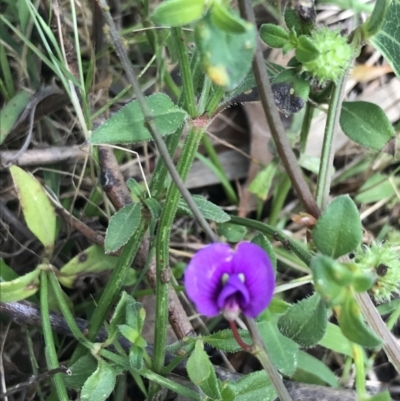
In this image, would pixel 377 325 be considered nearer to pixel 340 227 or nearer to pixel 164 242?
pixel 340 227

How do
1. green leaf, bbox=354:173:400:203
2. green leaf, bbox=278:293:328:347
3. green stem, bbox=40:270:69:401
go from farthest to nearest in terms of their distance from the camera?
green leaf, bbox=354:173:400:203
green stem, bbox=40:270:69:401
green leaf, bbox=278:293:328:347

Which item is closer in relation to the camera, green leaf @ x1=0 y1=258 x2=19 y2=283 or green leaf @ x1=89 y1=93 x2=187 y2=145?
green leaf @ x1=89 y1=93 x2=187 y2=145

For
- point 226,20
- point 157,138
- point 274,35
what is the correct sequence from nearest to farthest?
point 226,20 → point 157,138 → point 274,35

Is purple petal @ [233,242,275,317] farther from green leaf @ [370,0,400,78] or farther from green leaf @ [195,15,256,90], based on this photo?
green leaf @ [370,0,400,78]

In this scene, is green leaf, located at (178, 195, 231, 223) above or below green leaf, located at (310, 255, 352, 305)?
below

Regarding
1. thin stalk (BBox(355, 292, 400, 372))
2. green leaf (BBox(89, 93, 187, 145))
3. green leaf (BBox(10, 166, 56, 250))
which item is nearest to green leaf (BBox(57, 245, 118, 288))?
green leaf (BBox(10, 166, 56, 250))

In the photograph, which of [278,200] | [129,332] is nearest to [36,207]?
[129,332]

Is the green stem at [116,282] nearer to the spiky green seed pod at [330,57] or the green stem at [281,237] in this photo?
the green stem at [281,237]
